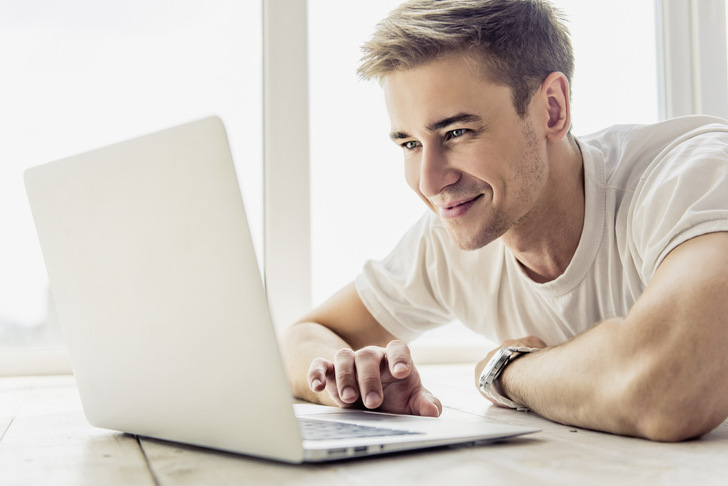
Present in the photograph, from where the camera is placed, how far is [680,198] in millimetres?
1026

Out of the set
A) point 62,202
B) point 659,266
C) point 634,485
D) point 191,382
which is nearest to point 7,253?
point 62,202

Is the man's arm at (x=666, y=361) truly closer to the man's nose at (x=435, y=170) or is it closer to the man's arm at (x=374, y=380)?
the man's arm at (x=374, y=380)

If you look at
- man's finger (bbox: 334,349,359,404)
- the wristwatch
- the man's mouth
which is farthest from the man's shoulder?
man's finger (bbox: 334,349,359,404)

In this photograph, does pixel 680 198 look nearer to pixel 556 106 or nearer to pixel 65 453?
pixel 556 106

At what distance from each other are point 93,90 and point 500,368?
65.6 inches

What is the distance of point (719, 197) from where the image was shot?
993 mm

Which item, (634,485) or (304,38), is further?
(304,38)

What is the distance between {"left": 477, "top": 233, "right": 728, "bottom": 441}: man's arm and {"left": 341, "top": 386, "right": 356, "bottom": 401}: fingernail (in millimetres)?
297

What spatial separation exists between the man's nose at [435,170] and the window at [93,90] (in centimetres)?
93

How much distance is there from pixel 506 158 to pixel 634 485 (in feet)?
2.58

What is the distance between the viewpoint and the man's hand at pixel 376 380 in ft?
3.36

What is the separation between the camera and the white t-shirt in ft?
3.43

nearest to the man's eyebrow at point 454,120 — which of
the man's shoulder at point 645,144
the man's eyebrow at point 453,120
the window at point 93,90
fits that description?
the man's eyebrow at point 453,120

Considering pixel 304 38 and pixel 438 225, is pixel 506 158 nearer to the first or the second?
pixel 438 225
